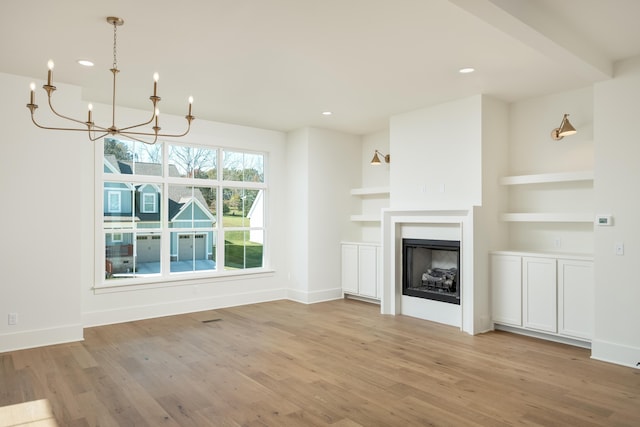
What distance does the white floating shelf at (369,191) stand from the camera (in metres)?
6.80

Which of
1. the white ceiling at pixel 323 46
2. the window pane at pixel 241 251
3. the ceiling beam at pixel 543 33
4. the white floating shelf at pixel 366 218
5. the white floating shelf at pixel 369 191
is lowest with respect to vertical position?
the window pane at pixel 241 251

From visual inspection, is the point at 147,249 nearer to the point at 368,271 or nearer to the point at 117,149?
the point at 117,149

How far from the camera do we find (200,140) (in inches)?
250

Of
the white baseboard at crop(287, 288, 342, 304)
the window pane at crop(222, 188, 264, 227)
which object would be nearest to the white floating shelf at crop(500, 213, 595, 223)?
the white baseboard at crop(287, 288, 342, 304)

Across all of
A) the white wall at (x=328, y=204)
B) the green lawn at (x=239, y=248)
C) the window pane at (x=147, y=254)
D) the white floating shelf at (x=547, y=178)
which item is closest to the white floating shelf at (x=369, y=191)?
the white wall at (x=328, y=204)

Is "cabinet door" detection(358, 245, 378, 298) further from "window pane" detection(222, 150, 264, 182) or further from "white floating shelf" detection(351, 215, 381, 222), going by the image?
"window pane" detection(222, 150, 264, 182)

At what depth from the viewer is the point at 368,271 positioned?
6.76 meters

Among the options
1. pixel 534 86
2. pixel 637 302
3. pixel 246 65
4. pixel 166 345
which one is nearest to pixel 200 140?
pixel 246 65

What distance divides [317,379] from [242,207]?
12.7 ft

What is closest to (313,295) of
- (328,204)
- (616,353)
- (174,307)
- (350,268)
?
(350,268)

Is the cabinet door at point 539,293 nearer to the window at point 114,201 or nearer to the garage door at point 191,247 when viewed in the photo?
the garage door at point 191,247

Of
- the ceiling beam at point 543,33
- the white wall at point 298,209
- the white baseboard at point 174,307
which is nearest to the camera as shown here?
the ceiling beam at point 543,33

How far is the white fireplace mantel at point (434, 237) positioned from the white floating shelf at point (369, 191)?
81cm

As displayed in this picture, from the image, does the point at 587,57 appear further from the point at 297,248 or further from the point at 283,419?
the point at 297,248
